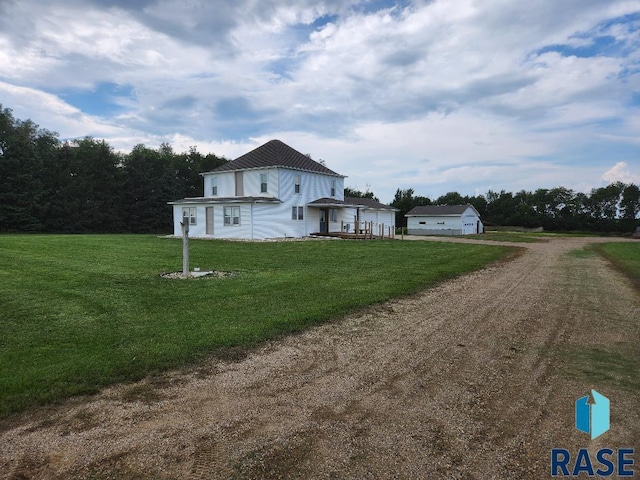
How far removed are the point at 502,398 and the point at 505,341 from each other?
6.50 feet

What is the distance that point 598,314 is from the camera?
7.32m

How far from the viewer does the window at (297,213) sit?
30.0 m

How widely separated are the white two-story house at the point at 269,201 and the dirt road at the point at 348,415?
2268 centimetres

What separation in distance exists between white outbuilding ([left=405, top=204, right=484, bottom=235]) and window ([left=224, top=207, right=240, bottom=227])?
97.1 feet

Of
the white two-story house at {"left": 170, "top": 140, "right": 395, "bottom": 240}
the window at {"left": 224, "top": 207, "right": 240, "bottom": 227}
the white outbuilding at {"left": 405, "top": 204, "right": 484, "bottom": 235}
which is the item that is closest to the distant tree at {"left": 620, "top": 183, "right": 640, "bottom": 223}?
the white outbuilding at {"left": 405, "top": 204, "right": 484, "bottom": 235}

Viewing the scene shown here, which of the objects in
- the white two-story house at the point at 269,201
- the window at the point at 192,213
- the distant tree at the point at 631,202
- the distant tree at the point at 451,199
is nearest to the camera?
the white two-story house at the point at 269,201

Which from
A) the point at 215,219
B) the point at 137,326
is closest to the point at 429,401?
the point at 137,326

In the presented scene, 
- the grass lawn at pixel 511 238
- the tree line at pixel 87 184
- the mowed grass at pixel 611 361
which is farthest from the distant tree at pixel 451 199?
the mowed grass at pixel 611 361

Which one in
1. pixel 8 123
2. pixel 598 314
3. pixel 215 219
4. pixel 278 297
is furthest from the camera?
pixel 8 123

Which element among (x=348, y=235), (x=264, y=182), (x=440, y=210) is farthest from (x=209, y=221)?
(x=440, y=210)

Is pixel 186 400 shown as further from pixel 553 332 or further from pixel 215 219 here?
pixel 215 219

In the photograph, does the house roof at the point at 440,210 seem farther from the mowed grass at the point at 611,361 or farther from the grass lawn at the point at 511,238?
the mowed grass at the point at 611,361

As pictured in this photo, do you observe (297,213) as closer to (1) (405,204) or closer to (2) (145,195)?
→ (2) (145,195)

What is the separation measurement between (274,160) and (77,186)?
85.9 ft
